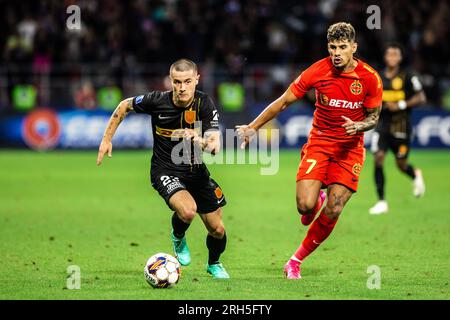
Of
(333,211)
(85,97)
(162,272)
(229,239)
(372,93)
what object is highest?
(372,93)

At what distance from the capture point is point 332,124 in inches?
388

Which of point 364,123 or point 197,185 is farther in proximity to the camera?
point 197,185

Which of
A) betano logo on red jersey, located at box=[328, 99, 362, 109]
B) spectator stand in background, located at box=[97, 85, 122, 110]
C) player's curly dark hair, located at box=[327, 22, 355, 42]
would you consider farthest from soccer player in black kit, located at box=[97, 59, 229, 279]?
spectator stand in background, located at box=[97, 85, 122, 110]

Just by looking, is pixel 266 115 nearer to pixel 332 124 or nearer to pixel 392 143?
pixel 332 124

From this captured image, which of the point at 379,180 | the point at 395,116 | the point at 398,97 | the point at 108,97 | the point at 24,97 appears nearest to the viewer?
the point at 379,180

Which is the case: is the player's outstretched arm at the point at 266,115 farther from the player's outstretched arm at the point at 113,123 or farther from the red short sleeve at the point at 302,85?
the player's outstretched arm at the point at 113,123

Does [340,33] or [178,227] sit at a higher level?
[340,33]

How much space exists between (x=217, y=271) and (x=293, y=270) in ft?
2.60

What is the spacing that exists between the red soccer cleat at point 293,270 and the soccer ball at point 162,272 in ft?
4.21

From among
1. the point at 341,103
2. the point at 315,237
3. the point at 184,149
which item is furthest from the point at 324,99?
the point at 184,149

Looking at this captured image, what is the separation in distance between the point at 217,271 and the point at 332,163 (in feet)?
5.60

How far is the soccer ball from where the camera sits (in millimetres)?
8594

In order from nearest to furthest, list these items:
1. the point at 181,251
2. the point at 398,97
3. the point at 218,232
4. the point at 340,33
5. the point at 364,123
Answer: the point at 340,33, the point at 364,123, the point at 218,232, the point at 181,251, the point at 398,97

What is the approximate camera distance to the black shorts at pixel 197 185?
9.52m
